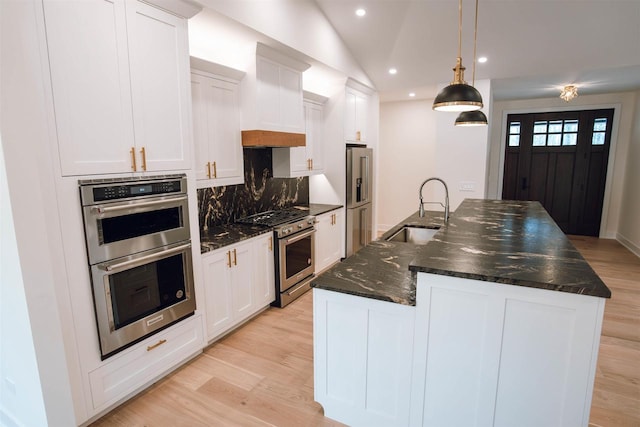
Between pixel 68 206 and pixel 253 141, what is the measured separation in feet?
5.79

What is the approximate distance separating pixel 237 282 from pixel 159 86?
5.51 feet

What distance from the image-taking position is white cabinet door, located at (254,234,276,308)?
3320 millimetres

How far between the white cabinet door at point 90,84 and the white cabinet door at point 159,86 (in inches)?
2.9

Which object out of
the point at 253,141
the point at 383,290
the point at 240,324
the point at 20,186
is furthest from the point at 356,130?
the point at 20,186

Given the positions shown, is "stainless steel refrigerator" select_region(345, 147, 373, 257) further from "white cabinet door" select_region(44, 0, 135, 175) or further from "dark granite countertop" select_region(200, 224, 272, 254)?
"white cabinet door" select_region(44, 0, 135, 175)

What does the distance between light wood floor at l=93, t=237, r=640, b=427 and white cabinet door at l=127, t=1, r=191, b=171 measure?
4.98 feet

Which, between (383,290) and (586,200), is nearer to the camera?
(383,290)

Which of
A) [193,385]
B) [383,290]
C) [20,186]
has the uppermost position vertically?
[20,186]

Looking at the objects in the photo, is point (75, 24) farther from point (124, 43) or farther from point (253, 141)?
point (253, 141)

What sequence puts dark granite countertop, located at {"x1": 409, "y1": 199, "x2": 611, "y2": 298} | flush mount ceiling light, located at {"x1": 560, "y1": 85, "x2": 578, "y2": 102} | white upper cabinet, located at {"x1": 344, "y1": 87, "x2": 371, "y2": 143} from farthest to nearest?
flush mount ceiling light, located at {"x1": 560, "y1": 85, "x2": 578, "y2": 102}, white upper cabinet, located at {"x1": 344, "y1": 87, "x2": 371, "y2": 143}, dark granite countertop, located at {"x1": 409, "y1": 199, "x2": 611, "y2": 298}

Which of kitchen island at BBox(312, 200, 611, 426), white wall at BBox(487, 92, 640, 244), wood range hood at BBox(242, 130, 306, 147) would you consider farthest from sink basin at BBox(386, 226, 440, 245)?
white wall at BBox(487, 92, 640, 244)

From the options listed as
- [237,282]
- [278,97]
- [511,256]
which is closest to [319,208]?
[278,97]

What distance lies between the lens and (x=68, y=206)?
1849mm

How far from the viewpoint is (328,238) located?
15.1 ft
